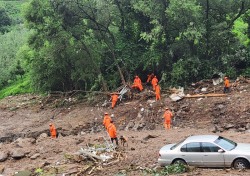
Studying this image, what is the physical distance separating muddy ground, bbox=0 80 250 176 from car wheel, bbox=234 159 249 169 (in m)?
0.34

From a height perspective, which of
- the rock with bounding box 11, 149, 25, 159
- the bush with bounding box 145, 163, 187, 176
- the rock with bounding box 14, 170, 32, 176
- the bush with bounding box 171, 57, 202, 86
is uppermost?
the bush with bounding box 171, 57, 202, 86

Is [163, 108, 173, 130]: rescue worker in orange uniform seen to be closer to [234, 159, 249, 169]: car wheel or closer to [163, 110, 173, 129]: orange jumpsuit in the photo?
[163, 110, 173, 129]: orange jumpsuit

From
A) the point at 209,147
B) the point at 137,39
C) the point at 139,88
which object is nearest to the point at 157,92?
the point at 139,88

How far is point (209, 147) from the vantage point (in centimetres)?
1493

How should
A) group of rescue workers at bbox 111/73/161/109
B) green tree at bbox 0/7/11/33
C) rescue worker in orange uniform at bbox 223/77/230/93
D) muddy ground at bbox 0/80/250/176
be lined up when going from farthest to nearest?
green tree at bbox 0/7/11/33 → group of rescue workers at bbox 111/73/161/109 → rescue worker in orange uniform at bbox 223/77/230/93 → muddy ground at bbox 0/80/250/176

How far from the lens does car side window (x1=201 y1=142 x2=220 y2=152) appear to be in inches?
583

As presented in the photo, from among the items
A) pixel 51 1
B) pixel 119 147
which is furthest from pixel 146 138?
pixel 51 1

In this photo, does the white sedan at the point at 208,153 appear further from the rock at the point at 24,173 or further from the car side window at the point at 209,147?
the rock at the point at 24,173

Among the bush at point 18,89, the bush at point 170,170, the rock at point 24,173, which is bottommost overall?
the rock at point 24,173

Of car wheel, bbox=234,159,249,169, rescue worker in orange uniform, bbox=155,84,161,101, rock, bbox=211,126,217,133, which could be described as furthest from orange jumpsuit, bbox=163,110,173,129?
car wheel, bbox=234,159,249,169

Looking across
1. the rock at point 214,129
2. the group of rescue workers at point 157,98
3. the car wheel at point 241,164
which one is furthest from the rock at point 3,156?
the car wheel at point 241,164

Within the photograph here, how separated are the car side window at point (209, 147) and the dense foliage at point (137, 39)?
14.0 meters

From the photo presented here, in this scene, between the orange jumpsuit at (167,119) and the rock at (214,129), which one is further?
the orange jumpsuit at (167,119)

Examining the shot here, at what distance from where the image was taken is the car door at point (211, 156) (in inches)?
579
